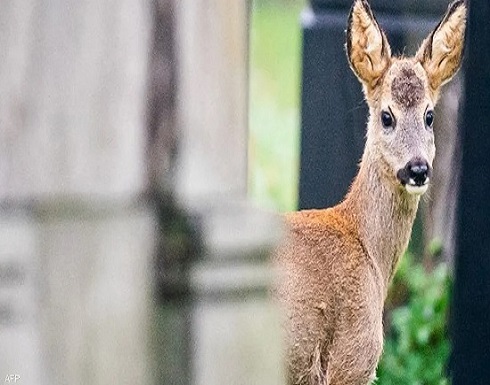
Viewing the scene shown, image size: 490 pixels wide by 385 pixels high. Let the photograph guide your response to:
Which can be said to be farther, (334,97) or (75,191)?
(334,97)

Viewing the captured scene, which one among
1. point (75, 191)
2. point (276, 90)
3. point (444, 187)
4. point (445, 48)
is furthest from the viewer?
point (276, 90)

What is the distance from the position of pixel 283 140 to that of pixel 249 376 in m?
5.58

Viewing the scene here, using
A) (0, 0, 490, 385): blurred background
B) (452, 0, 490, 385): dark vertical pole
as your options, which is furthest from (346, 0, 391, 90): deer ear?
(0, 0, 490, 385): blurred background

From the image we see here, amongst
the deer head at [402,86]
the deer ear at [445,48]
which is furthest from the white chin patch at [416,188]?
the deer ear at [445,48]

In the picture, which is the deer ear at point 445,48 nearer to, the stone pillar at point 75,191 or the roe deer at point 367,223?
the roe deer at point 367,223

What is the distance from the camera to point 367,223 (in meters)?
4.10

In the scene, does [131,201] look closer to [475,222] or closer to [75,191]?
[75,191]

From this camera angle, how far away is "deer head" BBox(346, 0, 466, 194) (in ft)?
11.5

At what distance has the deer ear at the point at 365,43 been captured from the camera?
3502mm

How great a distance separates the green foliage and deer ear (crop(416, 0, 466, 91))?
222 centimetres

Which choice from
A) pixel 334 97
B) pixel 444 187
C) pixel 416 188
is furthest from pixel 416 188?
pixel 444 187

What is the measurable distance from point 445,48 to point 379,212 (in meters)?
0.79

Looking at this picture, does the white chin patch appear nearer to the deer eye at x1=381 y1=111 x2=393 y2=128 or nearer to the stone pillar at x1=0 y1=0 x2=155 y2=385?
the deer eye at x1=381 y1=111 x2=393 y2=128

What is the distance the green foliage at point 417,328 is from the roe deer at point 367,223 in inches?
64.3
